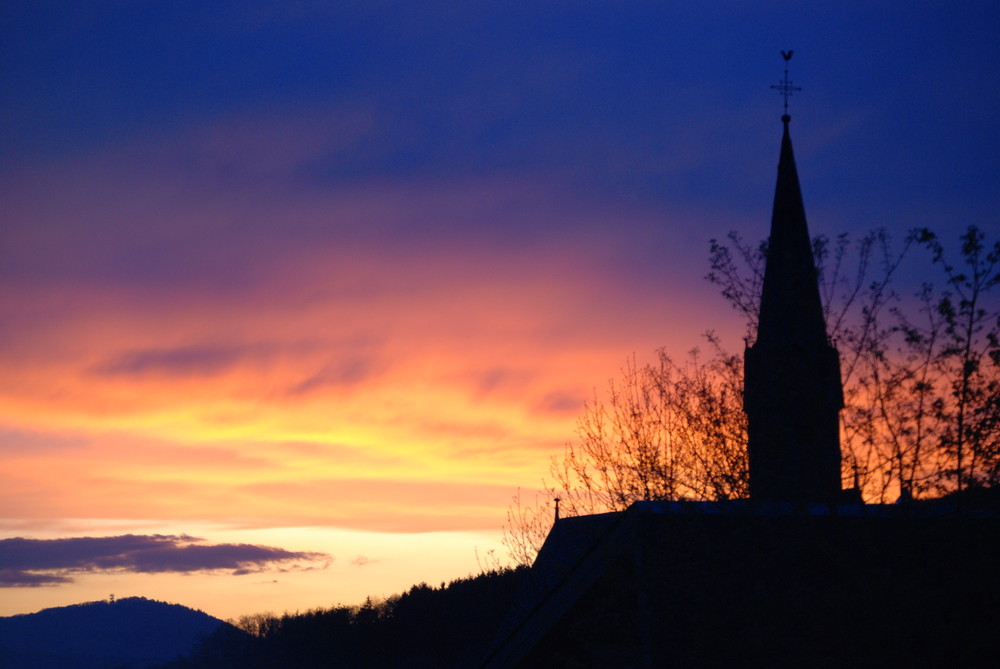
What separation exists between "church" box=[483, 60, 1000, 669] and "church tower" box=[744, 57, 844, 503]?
546 inches

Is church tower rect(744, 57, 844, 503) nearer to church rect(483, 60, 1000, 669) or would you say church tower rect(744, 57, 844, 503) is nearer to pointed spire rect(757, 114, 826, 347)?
pointed spire rect(757, 114, 826, 347)

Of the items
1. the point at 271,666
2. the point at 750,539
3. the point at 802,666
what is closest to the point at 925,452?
the point at 750,539

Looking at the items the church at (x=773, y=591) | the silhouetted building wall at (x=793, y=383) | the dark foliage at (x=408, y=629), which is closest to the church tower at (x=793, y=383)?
the silhouetted building wall at (x=793, y=383)

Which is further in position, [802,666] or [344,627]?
[344,627]

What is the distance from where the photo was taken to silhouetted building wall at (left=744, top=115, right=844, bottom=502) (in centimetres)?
3253

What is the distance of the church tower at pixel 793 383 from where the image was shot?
32.5 meters

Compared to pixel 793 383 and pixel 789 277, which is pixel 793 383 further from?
pixel 789 277

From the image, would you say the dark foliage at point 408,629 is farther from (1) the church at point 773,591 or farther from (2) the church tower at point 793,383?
(1) the church at point 773,591

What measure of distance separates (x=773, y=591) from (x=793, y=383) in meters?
19.2

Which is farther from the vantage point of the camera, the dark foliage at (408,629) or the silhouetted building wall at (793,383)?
the dark foliage at (408,629)

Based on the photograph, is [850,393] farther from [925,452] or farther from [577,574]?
[577,574]

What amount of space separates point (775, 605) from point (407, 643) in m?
50.0

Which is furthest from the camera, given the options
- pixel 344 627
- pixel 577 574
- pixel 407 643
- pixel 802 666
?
pixel 344 627

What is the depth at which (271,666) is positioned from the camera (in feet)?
287
